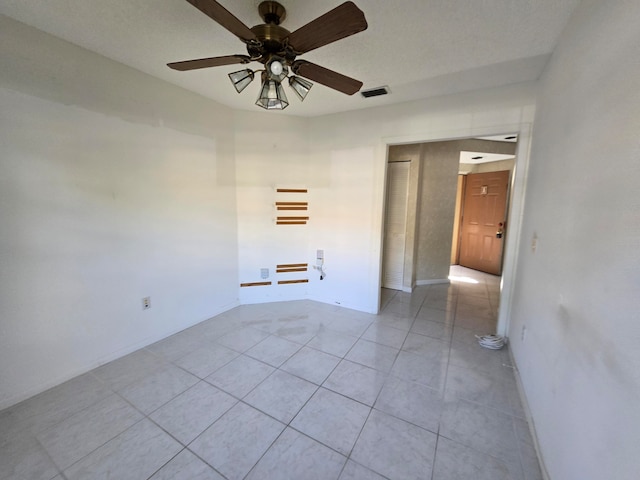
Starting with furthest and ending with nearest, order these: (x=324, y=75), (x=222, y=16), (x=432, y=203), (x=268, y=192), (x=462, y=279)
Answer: (x=462, y=279) → (x=432, y=203) → (x=268, y=192) → (x=324, y=75) → (x=222, y=16)

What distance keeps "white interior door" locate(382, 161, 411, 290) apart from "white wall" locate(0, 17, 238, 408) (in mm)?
2658

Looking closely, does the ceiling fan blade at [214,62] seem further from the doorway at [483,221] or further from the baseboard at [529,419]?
the doorway at [483,221]

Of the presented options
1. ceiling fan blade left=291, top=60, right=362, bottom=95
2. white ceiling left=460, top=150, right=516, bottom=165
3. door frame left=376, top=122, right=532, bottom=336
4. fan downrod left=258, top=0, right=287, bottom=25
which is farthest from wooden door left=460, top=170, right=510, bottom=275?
fan downrod left=258, top=0, right=287, bottom=25

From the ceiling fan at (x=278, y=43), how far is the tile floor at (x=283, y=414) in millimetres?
2117

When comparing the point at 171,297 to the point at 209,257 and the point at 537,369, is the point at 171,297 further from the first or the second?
the point at 537,369

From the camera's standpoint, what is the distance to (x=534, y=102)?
2238mm

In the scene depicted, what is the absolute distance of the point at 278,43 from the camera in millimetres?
1411

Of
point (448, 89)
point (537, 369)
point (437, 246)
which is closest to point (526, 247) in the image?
point (537, 369)

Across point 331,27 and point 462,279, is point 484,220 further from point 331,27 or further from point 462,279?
point 331,27

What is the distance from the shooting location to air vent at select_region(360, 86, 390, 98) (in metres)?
2.47

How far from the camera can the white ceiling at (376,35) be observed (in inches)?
56.7

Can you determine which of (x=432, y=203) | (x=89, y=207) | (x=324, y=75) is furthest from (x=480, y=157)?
(x=89, y=207)

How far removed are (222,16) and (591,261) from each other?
189cm

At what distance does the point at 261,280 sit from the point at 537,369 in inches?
114
